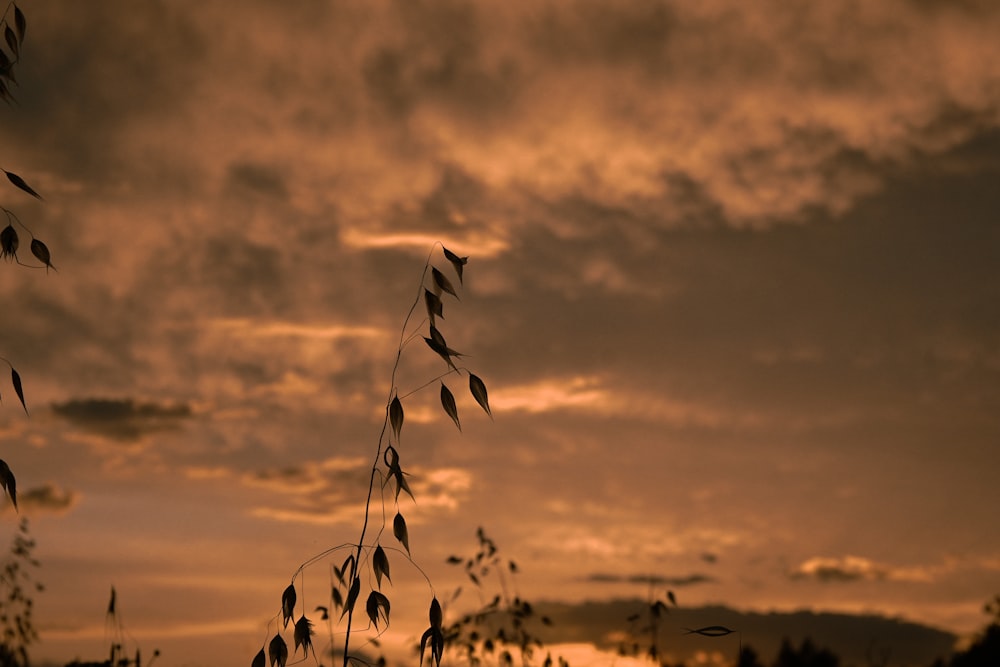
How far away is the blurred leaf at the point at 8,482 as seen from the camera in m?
4.28

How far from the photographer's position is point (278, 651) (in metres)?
4.54

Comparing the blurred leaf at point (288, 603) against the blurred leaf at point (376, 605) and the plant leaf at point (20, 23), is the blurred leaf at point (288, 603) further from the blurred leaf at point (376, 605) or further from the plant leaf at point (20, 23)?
the plant leaf at point (20, 23)

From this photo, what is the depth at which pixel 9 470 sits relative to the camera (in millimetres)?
4309

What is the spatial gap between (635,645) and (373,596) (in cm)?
554

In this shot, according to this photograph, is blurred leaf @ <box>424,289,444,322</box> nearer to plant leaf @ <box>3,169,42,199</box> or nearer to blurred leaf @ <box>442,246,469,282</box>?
blurred leaf @ <box>442,246,469,282</box>

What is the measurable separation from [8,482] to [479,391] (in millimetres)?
2000

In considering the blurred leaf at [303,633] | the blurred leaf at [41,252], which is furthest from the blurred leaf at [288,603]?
the blurred leaf at [41,252]

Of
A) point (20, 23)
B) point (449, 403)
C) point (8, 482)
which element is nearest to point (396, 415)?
point (449, 403)

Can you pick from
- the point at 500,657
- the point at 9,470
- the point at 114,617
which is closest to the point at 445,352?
the point at 9,470

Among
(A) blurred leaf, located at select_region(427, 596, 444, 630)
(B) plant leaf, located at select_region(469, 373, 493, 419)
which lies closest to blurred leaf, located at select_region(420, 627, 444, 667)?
(A) blurred leaf, located at select_region(427, 596, 444, 630)

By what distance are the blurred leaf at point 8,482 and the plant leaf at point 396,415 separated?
1590 mm

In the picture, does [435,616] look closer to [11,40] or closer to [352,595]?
[352,595]

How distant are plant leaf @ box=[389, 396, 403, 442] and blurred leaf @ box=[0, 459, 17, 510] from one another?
A: 1.59 meters

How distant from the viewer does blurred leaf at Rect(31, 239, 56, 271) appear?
445 cm
